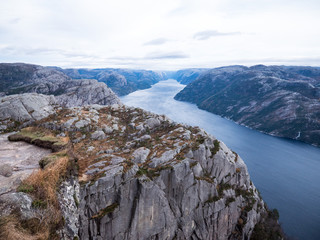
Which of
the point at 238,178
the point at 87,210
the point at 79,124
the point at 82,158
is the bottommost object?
the point at 238,178

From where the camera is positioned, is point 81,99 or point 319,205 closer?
point 319,205

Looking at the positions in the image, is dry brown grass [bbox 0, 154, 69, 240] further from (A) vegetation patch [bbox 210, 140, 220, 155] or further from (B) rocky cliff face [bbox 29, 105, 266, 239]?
(A) vegetation patch [bbox 210, 140, 220, 155]

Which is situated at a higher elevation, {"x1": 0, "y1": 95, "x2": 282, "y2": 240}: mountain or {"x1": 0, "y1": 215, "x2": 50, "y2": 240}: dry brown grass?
{"x1": 0, "y1": 215, "x2": 50, "y2": 240}: dry brown grass

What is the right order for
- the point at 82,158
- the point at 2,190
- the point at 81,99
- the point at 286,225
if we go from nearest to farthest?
the point at 2,190 < the point at 82,158 < the point at 286,225 < the point at 81,99

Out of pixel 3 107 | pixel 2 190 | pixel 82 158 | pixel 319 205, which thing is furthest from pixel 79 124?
pixel 319 205

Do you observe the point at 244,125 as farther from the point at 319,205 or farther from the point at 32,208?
the point at 32,208

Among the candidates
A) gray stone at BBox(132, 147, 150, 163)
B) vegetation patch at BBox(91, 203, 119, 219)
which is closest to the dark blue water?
gray stone at BBox(132, 147, 150, 163)

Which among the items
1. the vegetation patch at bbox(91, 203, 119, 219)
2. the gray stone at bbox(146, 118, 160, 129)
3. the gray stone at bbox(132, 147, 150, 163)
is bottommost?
the vegetation patch at bbox(91, 203, 119, 219)
